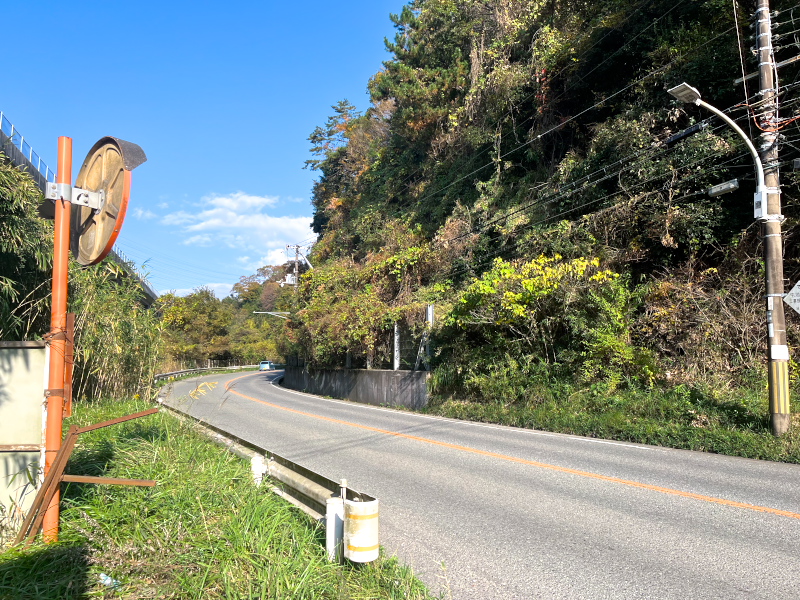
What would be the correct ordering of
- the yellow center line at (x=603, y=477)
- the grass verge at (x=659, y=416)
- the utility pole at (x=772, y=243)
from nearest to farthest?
the yellow center line at (x=603, y=477), the grass verge at (x=659, y=416), the utility pole at (x=772, y=243)

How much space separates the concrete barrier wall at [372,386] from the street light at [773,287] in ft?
38.5

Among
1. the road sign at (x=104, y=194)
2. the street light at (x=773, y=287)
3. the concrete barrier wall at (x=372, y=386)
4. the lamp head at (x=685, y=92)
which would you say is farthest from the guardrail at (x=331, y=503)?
the concrete barrier wall at (x=372, y=386)

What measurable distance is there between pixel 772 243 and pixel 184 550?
37.1ft

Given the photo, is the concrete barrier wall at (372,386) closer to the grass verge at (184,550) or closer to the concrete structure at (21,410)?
the grass verge at (184,550)

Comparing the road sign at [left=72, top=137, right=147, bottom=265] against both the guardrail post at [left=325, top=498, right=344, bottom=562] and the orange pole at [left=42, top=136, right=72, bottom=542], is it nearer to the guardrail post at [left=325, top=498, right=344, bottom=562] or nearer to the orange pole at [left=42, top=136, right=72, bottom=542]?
the orange pole at [left=42, top=136, right=72, bottom=542]

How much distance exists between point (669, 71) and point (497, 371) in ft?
32.6

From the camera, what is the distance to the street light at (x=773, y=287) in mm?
10077

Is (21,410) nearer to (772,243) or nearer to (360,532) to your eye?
(360,532)

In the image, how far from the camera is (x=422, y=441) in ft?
38.2

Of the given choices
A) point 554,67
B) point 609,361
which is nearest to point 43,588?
point 609,361

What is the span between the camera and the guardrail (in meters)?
3.52

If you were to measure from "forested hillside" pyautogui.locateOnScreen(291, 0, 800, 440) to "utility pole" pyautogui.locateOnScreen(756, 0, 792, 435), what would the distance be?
63 cm

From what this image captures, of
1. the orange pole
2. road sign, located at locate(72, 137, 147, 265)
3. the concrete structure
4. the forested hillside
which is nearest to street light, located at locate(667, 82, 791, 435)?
the forested hillside

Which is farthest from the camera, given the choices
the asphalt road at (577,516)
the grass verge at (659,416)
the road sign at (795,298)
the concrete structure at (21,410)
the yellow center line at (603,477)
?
the road sign at (795,298)
